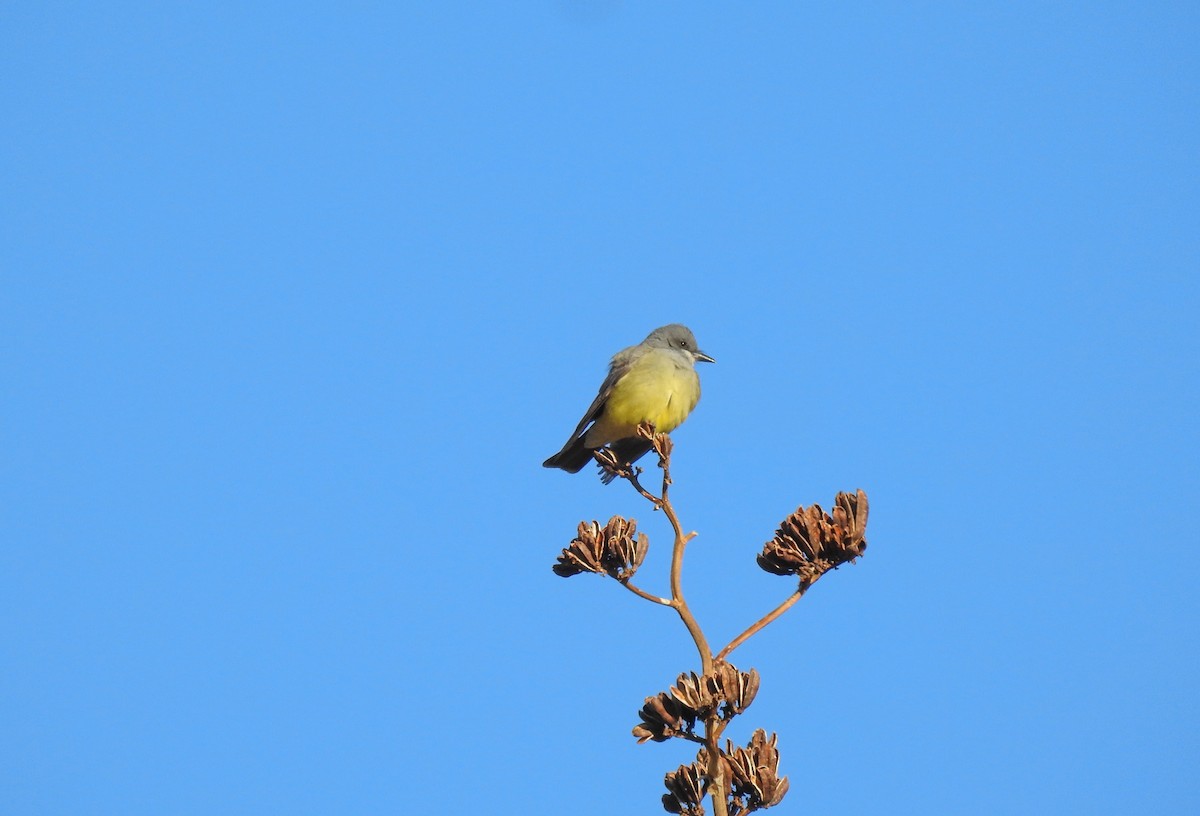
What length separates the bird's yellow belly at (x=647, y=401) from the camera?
9.05 meters

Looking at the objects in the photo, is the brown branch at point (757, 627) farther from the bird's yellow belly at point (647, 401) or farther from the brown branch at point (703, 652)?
the bird's yellow belly at point (647, 401)

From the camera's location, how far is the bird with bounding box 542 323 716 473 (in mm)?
9094

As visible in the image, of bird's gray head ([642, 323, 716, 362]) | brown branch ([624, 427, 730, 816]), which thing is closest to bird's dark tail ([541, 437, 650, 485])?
bird's gray head ([642, 323, 716, 362])

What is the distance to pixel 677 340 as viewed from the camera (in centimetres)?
1007

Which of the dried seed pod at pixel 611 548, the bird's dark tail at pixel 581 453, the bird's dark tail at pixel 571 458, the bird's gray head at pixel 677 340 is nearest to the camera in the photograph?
the dried seed pod at pixel 611 548

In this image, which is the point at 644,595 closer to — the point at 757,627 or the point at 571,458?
the point at 757,627

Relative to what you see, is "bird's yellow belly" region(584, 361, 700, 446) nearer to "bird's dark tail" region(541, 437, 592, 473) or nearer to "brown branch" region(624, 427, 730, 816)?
"bird's dark tail" region(541, 437, 592, 473)

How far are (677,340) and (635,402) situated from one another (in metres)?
1.20

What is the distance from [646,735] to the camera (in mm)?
3770

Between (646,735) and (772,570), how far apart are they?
79cm

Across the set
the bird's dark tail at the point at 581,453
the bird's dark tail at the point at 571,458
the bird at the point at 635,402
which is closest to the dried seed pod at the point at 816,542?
the bird at the point at 635,402

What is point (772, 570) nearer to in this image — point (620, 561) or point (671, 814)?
point (620, 561)

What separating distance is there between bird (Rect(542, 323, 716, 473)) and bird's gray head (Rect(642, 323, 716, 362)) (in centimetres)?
1

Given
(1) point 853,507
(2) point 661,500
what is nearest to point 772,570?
(1) point 853,507
